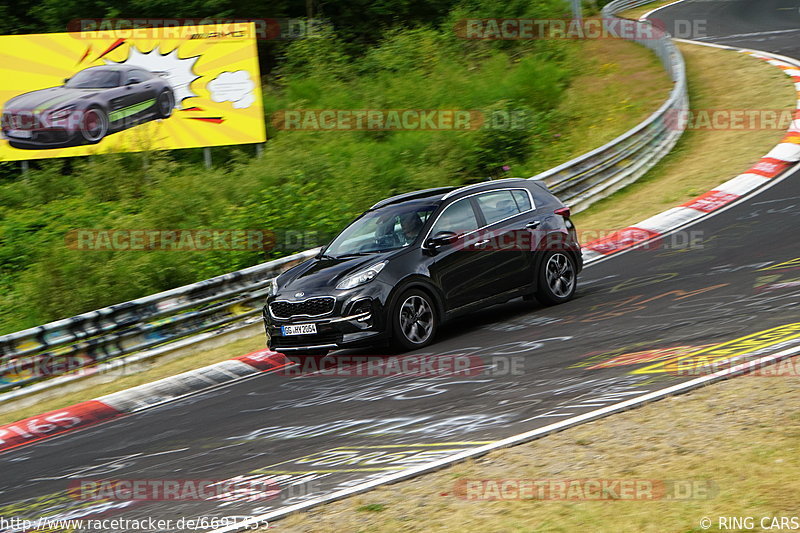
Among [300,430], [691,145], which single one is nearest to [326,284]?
[300,430]

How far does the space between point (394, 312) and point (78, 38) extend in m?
16.6

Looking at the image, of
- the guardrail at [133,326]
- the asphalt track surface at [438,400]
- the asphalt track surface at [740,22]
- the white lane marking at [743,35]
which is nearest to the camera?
the asphalt track surface at [438,400]

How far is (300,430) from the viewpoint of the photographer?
749 centimetres

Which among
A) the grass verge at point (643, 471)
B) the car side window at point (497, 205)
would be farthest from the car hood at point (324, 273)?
the grass verge at point (643, 471)

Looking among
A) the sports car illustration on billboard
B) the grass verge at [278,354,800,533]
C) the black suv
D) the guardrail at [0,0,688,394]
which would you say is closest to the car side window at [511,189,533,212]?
the black suv

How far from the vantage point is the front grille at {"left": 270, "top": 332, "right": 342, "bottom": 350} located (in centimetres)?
956

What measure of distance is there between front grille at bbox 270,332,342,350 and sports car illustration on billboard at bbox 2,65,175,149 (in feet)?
46.2

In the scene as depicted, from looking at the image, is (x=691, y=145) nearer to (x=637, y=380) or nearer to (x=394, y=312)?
(x=394, y=312)

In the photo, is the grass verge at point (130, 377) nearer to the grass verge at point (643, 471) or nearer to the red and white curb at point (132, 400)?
the red and white curb at point (132, 400)

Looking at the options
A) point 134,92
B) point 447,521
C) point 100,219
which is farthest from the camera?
point 134,92

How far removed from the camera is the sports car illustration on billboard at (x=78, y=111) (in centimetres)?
2217

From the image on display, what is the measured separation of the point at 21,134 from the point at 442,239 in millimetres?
16015

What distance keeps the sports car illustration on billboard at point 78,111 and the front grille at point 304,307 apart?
552 inches

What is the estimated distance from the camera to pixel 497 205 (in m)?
10.9
